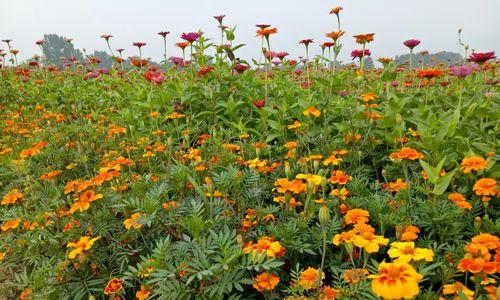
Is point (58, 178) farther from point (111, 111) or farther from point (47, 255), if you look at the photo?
point (111, 111)

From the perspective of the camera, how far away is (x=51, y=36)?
180 feet

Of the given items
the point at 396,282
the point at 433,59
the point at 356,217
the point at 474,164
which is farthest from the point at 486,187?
the point at 433,59

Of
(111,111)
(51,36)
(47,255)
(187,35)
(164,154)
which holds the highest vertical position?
(51,36)

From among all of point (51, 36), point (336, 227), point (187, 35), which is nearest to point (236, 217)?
point (336, 227)

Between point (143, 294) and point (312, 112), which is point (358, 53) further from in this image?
point (143, 294)

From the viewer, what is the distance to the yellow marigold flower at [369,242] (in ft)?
3.63

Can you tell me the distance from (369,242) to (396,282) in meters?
0.30

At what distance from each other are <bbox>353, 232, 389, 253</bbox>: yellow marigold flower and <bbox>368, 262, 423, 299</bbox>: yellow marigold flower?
191 millimetres

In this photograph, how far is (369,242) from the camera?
1146 millimetres

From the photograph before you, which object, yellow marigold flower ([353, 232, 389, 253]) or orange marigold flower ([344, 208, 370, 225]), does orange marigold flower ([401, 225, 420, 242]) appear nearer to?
orange marigold flower ([344, 208, 370, 225])

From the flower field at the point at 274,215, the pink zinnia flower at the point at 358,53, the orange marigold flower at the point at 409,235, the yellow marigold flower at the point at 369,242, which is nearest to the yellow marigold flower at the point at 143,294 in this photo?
the flower field at the point at 274,215

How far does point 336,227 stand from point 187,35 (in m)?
2.66

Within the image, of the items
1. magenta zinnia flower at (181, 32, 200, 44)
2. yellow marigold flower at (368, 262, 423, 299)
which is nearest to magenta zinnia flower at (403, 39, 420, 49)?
magenta zinnia flower at (181, 32, 200, 44)

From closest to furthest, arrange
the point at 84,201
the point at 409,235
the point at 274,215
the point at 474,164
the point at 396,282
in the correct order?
the point at 396,282
the point at 409,235
the point at 84,201
the point at 474,164
the point at 274,215
